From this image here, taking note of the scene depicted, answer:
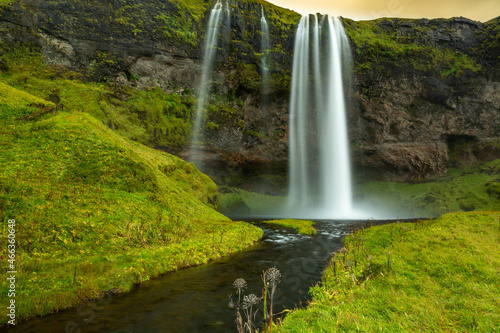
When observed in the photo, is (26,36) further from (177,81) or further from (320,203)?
(320,203)

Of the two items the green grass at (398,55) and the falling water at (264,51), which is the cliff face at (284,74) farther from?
the falling water at (264,51)

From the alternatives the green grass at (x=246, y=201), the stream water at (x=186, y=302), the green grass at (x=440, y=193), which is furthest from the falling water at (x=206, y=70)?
the green grass at (x=440, y=193)

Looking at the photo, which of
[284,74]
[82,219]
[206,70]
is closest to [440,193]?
[284,74]

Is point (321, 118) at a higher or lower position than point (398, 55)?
lower

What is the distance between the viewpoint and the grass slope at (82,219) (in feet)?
24.5

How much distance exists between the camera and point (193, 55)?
1756 inches

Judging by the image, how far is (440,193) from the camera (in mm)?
51219

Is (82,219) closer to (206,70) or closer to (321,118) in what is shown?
(206,70)

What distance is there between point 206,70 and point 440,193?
5408 centimetres

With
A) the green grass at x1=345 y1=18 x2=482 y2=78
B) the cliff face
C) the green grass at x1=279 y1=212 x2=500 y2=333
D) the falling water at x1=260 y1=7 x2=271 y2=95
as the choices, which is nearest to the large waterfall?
the cliff face

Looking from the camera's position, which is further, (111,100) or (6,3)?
(111,100)

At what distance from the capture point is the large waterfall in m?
49.8

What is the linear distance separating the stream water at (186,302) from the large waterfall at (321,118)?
39.5m

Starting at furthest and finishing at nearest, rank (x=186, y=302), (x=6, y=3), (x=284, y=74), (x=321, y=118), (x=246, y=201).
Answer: (x=246, y=201), (x=321, y=118), (x=284, y=74), (x=6, y=3), (x=186, y=302)
